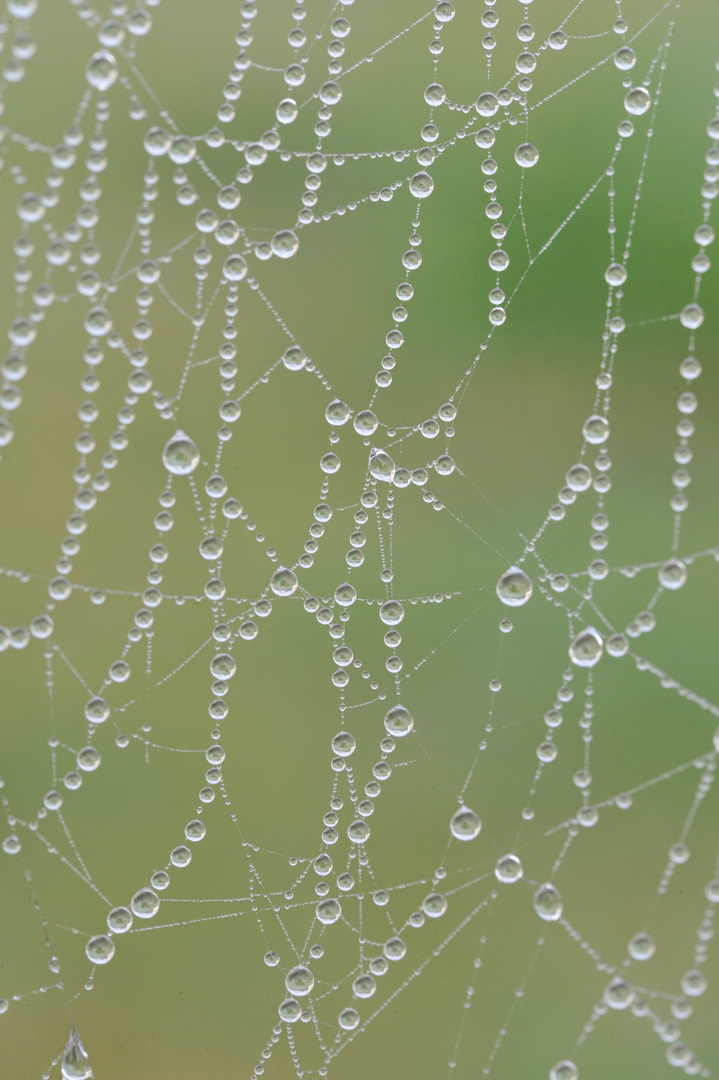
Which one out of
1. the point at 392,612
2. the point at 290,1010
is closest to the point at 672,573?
the point at 392,612

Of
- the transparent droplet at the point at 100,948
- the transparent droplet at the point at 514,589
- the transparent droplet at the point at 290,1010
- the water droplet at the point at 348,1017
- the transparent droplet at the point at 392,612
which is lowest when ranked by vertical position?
the water droplet at the point at 348,1017

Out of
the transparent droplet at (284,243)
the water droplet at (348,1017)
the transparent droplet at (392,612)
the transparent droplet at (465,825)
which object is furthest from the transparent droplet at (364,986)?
the transparent droplet at (284,243)

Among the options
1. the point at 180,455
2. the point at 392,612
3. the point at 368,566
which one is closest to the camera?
the point at 180,455

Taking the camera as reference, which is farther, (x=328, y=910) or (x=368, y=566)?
(x=368, y=566)

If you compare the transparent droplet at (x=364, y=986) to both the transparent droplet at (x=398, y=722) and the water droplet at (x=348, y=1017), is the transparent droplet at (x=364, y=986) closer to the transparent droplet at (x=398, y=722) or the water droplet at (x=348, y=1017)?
the water droplet at (x=348, y=1017)

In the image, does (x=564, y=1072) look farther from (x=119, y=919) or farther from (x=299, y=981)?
(x=119, y=919)

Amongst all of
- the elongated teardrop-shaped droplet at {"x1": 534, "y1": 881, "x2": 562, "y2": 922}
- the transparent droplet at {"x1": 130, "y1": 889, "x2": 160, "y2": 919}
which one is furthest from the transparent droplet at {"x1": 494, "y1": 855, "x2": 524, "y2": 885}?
the transparent droplet at {"x1": 130, "y1": 889, "x2": 160, "y2": 919}

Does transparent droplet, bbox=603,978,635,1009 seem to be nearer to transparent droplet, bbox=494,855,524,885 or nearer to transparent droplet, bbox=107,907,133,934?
transparent droplet, bbox=494,855,524,885

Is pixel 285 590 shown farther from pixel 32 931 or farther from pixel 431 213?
pixel 431 213

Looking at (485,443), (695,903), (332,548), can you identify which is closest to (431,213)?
(485,443)
